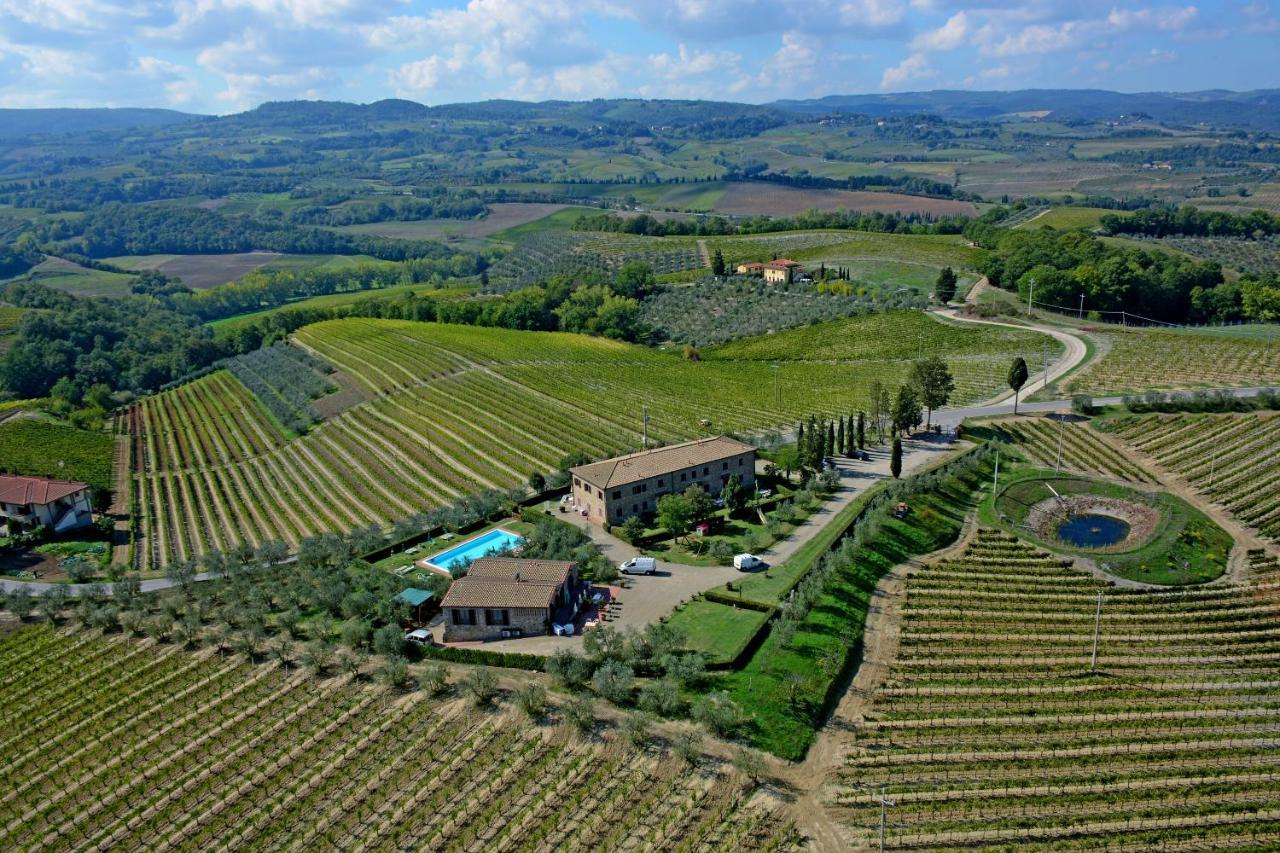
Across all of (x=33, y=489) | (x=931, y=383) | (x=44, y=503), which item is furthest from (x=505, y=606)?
(x=33, y=489)

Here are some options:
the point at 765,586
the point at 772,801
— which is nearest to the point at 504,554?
the point at 765,586

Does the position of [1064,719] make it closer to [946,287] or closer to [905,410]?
[905,410]

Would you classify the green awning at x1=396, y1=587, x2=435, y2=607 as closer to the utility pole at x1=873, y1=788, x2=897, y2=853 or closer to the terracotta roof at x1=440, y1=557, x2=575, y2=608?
the terracotta roof at x1=440, y1=557, x2=575, y2=608

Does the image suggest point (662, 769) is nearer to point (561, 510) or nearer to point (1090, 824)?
point (1090, 824)

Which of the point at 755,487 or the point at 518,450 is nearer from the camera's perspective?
the point at 755,487

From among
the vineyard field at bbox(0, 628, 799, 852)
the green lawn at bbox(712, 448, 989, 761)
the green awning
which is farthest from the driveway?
the vineyard field at bbox(0, 628, 799, 852)

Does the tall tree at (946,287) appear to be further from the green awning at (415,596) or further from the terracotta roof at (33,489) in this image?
the terracotta roof at (33,489)
